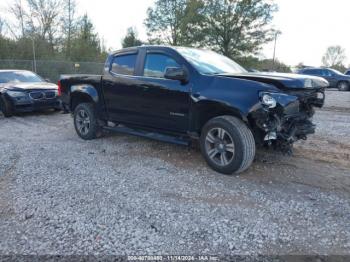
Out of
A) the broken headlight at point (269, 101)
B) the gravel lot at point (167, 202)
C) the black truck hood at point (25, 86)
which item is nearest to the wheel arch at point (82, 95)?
the gravel lot at point (167, 202)

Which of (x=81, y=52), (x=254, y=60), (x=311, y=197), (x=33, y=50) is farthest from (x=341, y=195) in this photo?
(x=254, y=60)

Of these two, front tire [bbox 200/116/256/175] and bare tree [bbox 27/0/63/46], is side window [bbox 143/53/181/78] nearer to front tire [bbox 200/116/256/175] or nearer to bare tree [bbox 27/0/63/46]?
front tire [bbox 200/116/256/175]

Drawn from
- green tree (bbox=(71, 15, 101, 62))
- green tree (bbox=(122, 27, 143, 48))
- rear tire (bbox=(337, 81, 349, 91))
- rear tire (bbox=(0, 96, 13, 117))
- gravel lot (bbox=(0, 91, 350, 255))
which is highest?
green tree (bbox=(122, 27, 143, 48))

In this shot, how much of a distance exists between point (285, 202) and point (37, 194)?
2.98m

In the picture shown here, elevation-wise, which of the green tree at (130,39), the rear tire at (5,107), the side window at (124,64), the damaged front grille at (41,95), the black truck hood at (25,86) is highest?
the green tree at (130,39)

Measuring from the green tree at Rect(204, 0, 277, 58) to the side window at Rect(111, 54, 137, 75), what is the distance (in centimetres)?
2839

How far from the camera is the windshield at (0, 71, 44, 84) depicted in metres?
10.3

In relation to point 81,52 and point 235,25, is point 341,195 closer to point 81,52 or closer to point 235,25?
point 81,52

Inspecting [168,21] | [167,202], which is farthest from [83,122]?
[168,21]

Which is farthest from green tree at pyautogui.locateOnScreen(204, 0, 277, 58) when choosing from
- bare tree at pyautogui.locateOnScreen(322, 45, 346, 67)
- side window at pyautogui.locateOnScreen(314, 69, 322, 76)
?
bare tree at pyautogui.locateOnScreen(322, 45, 346, 67)

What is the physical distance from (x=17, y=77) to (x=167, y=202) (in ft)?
29.8

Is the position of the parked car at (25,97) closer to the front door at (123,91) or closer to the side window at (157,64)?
the front door at (123,91)

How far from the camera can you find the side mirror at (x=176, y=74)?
15.2 feet

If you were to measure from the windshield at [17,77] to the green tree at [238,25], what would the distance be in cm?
2494
